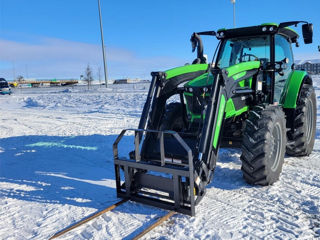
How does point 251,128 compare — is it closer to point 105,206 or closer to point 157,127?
point 157,127

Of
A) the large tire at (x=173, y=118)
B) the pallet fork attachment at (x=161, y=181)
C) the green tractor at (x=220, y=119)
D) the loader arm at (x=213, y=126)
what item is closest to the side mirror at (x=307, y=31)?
the green tractor at (x=220, y=119)

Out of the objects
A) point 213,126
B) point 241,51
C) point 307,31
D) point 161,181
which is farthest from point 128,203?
point 307,31

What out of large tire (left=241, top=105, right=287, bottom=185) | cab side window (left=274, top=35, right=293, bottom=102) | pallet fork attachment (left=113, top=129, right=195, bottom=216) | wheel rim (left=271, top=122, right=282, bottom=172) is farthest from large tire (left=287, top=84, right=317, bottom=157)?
pallet fork attachment (left=113, top=129, right=195, bottom=216)

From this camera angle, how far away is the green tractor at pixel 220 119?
3.55 m

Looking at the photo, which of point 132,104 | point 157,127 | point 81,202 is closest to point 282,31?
point 157,127

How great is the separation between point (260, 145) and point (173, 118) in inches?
61.8

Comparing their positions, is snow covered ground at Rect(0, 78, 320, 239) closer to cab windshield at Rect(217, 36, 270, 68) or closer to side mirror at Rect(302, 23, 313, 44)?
cab windshield at Rect(217, 36, 270, 68)

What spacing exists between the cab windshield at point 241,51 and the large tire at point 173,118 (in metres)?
1.16

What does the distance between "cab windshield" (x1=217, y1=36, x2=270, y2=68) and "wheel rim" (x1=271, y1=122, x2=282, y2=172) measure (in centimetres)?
138

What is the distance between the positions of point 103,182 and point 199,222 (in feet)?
6.65

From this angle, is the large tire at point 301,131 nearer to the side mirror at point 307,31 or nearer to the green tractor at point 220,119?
the green tractor at point 220,119

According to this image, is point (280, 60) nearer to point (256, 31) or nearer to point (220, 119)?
point (256, 31)

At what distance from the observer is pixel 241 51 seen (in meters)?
5.30

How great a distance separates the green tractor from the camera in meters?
3.55
